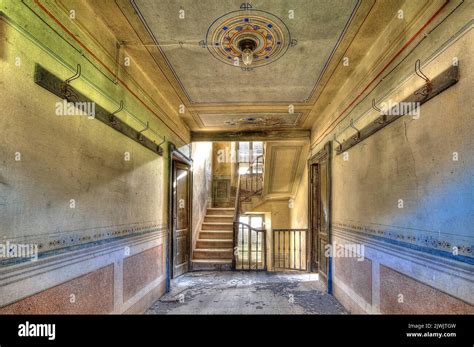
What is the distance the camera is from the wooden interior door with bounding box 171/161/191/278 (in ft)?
17.6

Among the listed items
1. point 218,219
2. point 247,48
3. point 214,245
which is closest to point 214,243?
point 214,245

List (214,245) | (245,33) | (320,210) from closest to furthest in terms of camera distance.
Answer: (245,33), (320,210), (214,245)

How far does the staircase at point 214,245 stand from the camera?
6.22 metres

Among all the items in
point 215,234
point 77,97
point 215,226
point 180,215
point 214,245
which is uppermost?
point 77,97

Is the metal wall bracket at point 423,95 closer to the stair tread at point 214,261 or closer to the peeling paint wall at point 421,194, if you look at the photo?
the peeling paint wall at point 421,194

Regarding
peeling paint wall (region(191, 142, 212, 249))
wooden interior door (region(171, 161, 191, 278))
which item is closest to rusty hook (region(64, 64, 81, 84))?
wooden interior door (region(171, 161, 191, 278))

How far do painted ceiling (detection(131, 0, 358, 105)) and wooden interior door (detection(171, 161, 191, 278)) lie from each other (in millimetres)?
2124

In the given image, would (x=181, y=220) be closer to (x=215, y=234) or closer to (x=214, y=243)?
(x=214, y=243)

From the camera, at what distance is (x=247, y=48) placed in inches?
109

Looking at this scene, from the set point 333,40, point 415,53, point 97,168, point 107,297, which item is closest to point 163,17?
point 97,168

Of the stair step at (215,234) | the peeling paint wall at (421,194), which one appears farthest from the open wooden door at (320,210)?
the stair step at (215,234)

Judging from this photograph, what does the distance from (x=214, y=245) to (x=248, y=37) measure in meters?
5.23

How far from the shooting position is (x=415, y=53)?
2.21m
